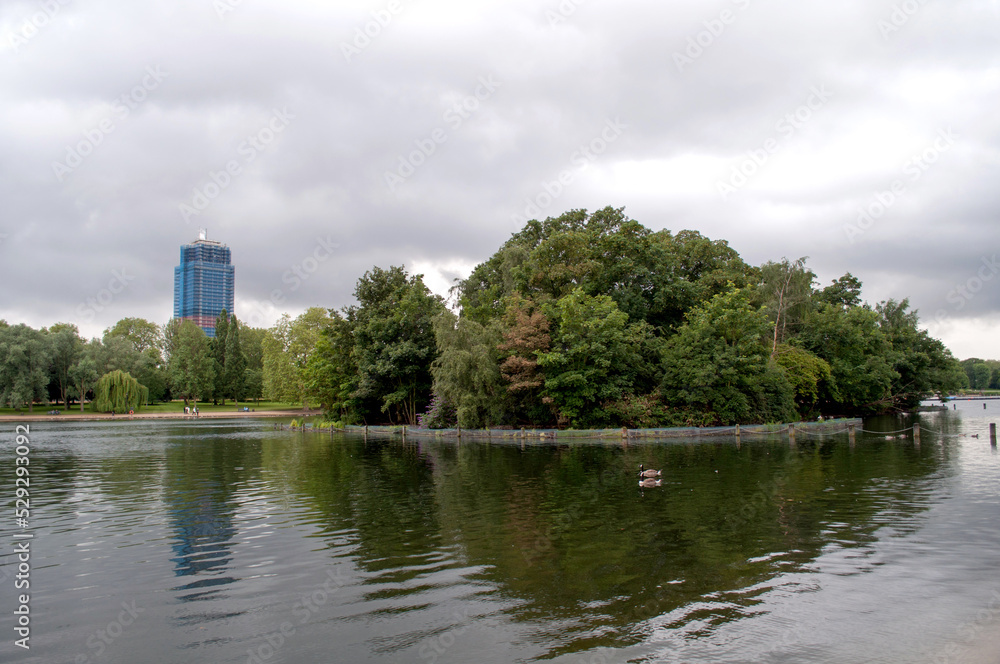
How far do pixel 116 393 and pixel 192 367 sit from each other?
2075cm

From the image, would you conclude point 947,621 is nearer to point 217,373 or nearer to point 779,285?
point 779,285

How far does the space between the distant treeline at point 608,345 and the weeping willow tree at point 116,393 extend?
6715 millimetres

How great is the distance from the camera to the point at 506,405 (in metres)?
44.2

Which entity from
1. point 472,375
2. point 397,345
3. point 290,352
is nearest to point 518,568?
point 472,375

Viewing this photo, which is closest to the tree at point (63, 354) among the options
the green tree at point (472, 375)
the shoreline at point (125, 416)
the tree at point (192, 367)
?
the shoreline at point (125, 416)

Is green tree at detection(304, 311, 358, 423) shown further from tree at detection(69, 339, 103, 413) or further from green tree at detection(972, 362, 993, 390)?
green tree at detection(972, 362, 993, 390)

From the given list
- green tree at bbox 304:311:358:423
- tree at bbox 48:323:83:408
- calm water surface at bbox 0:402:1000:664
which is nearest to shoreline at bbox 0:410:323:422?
tree at bbox 48:323:83:408

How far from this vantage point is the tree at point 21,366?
71.0 metres

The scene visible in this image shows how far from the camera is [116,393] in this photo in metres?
A: 76.8

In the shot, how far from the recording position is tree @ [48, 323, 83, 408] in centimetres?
7625

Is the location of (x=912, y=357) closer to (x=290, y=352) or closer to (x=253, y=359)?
(x=290, y=352)

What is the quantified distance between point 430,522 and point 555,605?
6.23 metres

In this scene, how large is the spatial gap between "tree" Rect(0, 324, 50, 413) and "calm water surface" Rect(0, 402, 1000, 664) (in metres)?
64.8

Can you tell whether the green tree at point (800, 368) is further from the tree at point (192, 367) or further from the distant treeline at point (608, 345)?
the tree at point (192, 367)
